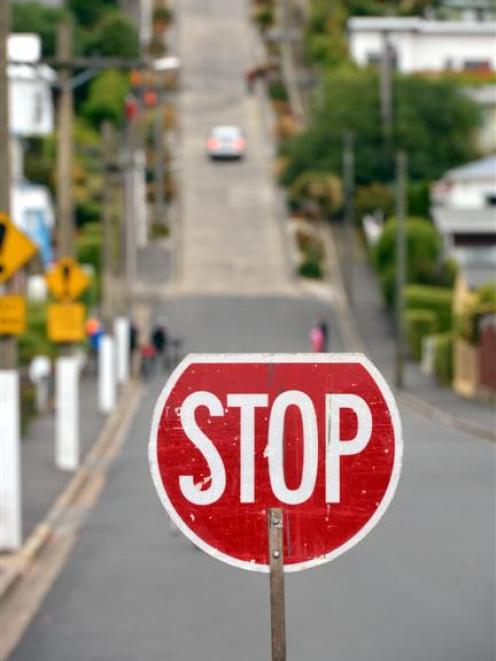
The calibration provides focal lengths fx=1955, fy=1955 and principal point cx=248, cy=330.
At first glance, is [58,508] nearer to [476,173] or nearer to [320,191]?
A: [476,173]

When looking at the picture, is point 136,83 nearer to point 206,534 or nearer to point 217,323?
point 217,323

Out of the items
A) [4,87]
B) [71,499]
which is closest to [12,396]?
[4,87]

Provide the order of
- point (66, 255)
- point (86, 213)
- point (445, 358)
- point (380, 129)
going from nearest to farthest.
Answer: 1. point (66, 255)
2. point (445, 358)
3. point (86, 213)
4. point (380, 129)

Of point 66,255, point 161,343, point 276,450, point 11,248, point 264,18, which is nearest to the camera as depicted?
point 276,450

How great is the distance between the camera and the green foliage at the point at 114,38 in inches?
3479

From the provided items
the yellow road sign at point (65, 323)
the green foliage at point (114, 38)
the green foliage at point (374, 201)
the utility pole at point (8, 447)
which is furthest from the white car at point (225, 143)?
the utility pole at point (8, 447)

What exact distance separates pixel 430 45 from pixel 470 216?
26.5 metres

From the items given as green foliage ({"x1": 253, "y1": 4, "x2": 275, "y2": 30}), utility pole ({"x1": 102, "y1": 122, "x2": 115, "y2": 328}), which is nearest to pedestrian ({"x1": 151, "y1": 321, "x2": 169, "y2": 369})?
utility pole ({"x1": 102, "y1": 122, "x2": 115, "y2": 328})

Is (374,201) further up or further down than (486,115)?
further down

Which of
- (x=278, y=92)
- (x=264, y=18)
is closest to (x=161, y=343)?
(x=278, y=92)

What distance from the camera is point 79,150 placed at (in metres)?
70.2

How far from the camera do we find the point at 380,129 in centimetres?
7525

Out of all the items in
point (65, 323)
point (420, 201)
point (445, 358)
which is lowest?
point (445, 358)

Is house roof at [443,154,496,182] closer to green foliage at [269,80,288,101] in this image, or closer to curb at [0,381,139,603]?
green foliage at [269,80,288,101]
